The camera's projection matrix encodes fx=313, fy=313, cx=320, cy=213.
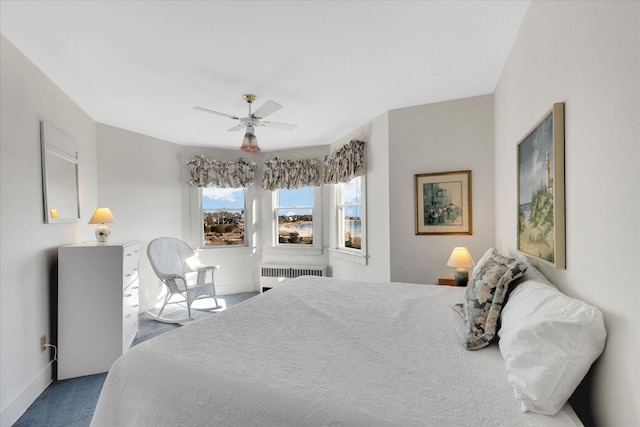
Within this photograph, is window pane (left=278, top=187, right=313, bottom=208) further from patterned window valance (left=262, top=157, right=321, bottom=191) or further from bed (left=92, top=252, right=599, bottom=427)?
bed (left=92, top=252, right=599, bottom=427)

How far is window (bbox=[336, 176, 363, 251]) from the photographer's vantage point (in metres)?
4.32

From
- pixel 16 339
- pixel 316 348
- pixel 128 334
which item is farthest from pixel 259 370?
pixel 128 334

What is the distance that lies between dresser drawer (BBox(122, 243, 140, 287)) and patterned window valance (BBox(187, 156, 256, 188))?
1953mm

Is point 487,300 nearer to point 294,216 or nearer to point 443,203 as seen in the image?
point 443,203

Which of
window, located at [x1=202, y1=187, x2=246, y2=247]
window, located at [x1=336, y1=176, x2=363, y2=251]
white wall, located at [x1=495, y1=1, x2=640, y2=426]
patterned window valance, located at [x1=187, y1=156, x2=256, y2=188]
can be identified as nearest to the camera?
white wall, located at [x1=495, y1=1, x2=640, y2=426]

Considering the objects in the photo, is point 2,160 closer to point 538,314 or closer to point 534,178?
point 538,314

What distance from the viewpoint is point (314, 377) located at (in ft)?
3.63

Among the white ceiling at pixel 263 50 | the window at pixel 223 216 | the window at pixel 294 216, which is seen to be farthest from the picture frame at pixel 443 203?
the window at pixel 223 216

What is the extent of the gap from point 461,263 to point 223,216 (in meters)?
3.77

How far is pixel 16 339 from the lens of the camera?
2.16 meters

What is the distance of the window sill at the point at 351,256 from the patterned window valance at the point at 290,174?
1.10 m

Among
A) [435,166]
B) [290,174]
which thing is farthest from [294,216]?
[435,166]

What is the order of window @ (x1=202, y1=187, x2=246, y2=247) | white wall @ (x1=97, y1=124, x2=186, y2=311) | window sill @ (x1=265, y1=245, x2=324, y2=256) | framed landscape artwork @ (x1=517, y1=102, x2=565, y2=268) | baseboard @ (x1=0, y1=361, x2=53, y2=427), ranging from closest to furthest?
framed landscape artwork @ (x1=517, y1=102, x2=565, y2=268) → baseboard @ (x1=0, y1=361, x2=53, y2=427) → white wall @ (x1=97, y1=124, x2=186, y2=311) → window sill @ (x1=265, y1=245, x2=324, y2=256) → window @ (x1=202, y1=187, x2=246, y2=247)

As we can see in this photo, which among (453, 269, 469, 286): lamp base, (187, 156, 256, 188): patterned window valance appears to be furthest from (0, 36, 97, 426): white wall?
(453, 269, 469, 286): lamp base
